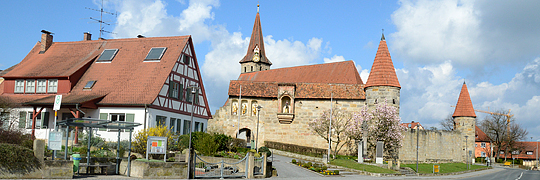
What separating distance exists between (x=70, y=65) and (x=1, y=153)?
1969 centimetres

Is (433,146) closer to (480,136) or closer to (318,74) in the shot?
(318,74)

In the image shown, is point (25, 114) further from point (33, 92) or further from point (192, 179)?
point (192, 179)

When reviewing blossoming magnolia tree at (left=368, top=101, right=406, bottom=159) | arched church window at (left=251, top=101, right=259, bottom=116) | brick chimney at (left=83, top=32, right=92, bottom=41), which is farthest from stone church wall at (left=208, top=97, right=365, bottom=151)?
brick chimney at (left=83, top=32, right=92, bottom=41)

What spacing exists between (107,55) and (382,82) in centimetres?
2344

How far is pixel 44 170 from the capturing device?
49.8 ft

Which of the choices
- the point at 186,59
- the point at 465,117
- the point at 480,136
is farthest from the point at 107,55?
the point at 480,136

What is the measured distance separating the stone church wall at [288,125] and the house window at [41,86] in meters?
18.3

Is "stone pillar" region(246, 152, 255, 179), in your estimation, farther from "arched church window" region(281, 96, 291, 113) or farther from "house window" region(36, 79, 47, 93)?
"arched church window" region(281, 96, 291, 113)

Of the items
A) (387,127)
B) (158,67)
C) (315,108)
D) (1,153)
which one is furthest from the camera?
(315,108)

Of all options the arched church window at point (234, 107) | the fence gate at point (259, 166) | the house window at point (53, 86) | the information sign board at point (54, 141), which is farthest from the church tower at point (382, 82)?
the information sign board at point (54, 141)

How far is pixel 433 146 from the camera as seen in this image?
48.2 m

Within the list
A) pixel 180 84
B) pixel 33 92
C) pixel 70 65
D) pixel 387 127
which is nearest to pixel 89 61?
pixel 70 65

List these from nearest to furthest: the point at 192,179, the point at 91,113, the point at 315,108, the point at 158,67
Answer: the point at 192,179
the point at 91,113
the point at 158,67
the point at 315,108

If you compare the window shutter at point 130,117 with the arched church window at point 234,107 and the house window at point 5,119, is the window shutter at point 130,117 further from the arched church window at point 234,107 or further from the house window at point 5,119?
the arched church window at point 234,107
